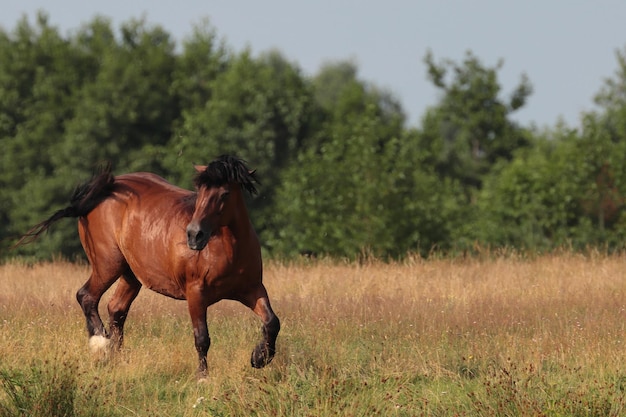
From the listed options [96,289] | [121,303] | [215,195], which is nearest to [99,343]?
[121,303]

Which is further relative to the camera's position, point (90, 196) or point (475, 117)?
point (475, 117)

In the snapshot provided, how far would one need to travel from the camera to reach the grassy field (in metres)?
6.94

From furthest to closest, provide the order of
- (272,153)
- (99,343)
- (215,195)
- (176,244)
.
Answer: (272,153) < (99,343) < (176,244) < (215,195)

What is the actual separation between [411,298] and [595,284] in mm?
2973

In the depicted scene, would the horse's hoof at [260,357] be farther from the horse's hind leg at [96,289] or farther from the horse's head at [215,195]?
the horse's hind leg at [96,289]

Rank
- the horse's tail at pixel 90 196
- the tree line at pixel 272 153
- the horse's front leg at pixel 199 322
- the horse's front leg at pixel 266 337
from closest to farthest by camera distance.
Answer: the horse's front leg at pixel 266 337, the horse's front leg at pixel 199 322, the horse's tail at pixel 90 196, the tree line at pixel 272 153

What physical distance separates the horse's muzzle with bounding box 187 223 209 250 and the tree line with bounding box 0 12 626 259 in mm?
20849

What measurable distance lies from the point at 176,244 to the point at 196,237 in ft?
2.78

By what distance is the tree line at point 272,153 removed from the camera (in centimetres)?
3133

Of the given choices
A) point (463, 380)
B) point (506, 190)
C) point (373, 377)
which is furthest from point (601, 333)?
point (506, 190)

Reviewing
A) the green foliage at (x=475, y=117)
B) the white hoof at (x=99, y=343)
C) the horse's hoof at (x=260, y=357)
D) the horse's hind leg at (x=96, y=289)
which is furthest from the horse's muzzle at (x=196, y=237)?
the green foliage at (x=475, y=117)

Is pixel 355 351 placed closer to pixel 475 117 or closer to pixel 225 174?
pixel 225 174

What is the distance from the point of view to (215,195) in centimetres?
795

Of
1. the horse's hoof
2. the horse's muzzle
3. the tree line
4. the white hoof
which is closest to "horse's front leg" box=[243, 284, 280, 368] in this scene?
the horse's hoof
